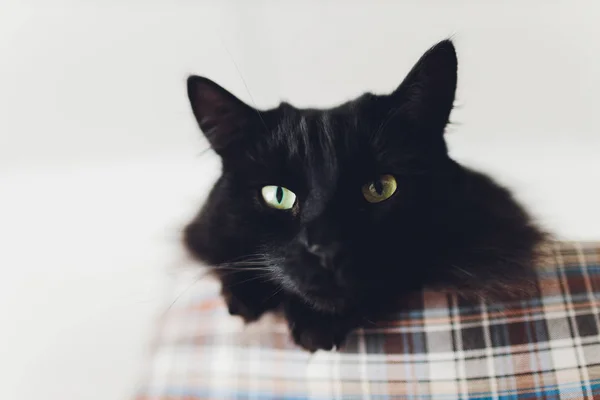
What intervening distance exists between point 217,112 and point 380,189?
34 centimetres

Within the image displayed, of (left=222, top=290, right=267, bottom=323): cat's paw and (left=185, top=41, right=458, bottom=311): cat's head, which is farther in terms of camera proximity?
(left=222, top=290, right=267, bottom=323): cat's paw

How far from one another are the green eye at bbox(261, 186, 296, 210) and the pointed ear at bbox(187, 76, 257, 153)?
14 cm

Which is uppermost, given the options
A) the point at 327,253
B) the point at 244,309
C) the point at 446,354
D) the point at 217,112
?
the point at 217,112

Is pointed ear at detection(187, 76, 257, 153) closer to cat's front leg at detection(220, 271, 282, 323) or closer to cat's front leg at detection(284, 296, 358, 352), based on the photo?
cat's front leg at detection(220, 271, 282, 323)

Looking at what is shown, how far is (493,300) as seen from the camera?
2.80 feet

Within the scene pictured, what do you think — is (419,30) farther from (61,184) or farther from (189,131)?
(61,184)

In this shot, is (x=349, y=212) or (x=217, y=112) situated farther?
(x=217, y=112)

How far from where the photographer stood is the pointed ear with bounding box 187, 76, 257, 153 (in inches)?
37.3

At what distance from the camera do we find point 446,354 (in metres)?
0.83

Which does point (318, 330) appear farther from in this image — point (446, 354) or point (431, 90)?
point (431, 90)

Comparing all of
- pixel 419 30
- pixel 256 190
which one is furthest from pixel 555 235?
pixel 419 30

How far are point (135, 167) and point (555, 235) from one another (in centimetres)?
136

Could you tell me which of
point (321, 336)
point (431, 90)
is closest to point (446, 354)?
point (321, 336)

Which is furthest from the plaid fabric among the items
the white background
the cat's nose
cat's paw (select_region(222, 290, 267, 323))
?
the white background
